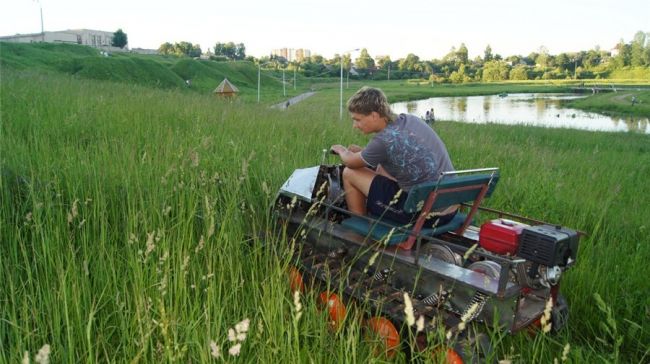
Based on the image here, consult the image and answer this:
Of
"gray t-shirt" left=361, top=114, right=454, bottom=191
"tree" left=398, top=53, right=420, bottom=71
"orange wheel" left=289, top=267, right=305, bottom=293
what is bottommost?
"orange wheel" left=289, top=267, right=305, bottom=293

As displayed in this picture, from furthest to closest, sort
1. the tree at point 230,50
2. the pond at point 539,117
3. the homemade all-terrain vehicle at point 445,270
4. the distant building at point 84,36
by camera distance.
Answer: the tree at point 230,50 < the distant building at point 84,36 < the pond at point 539,117 < the homemade all-terrain vehicle at point 445,270

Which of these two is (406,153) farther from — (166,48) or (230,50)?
(230,50)

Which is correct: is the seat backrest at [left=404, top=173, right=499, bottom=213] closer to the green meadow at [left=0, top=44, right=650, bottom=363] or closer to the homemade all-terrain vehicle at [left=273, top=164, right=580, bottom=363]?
the homemade all-terrain vehicle at [left=273, top=164, right=580, bottom=363]

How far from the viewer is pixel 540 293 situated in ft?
11.3

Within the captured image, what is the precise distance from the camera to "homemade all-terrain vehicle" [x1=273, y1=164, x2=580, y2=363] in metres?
2.92

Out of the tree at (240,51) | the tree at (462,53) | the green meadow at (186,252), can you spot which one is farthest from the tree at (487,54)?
the green meadow at (186,252)

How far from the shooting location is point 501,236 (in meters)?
3.41

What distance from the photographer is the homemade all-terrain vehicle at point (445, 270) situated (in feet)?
9.59

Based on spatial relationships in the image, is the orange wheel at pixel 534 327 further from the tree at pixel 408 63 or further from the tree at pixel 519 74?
the tree at pixel 408 63

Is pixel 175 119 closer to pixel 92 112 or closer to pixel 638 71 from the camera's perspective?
pixel 92 112

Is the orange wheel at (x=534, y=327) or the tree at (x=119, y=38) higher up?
the tree at (x=119, y=38)

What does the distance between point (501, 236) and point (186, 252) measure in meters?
2.11

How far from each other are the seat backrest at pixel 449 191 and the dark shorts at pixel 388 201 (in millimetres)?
267

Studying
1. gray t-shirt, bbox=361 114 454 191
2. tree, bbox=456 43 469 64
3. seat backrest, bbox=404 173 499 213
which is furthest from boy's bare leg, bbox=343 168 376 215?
tree, bbox=456 43 469 64
